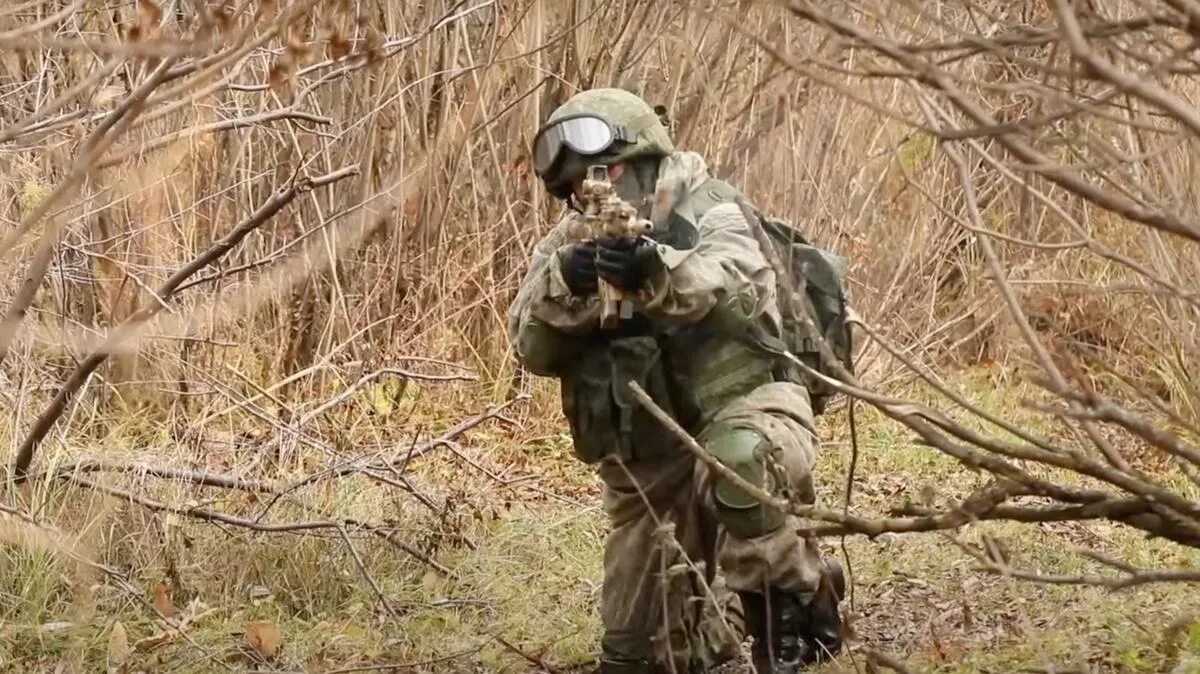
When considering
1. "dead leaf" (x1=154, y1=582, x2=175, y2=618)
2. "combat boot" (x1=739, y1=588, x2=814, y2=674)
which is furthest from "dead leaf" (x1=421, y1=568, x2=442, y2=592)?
"combat boot" (x1=739, y1=588, x2=814, y2=674)

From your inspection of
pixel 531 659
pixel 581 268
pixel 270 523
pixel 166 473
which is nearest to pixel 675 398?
pixel 581 268

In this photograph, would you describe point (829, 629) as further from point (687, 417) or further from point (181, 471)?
point (181, 471)

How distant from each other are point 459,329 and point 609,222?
12.0 feet

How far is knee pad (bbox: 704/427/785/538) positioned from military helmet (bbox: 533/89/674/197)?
645mm

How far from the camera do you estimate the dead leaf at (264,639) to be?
13.8ft

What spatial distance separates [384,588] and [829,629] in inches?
52.4

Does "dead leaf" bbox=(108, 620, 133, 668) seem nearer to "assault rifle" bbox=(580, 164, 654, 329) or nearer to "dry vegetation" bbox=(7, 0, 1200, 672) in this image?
"dry vegetation" bbox=(7, 0, 1200, 672)

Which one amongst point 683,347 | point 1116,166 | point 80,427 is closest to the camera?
point 1116,166

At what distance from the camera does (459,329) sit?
22.9 ft

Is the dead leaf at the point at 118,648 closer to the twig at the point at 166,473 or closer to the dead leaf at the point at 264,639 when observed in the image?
the dead leaf at the point at 264,639

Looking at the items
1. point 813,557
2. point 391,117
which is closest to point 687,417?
point 813,557

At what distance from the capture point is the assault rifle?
3.37 metres

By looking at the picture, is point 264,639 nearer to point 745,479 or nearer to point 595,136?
point 745,479

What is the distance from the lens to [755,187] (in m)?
7.52
